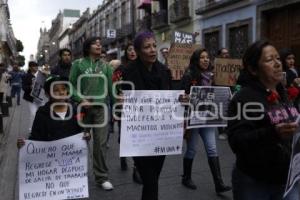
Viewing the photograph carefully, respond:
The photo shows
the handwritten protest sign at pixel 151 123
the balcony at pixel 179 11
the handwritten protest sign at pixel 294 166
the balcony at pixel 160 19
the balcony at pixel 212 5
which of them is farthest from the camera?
the balcony at pixel 160 19

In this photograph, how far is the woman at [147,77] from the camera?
4.30 m

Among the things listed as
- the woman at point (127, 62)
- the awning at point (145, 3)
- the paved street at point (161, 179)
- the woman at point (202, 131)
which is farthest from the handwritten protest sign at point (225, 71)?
the awning at point (145, 3)

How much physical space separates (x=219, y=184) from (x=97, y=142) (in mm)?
1497

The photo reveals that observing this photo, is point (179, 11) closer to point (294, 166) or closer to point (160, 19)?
point (160, 19)

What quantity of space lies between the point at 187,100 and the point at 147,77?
481 millimetres

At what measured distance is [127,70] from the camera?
14.3 feet

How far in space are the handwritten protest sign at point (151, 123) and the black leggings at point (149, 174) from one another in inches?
2.5

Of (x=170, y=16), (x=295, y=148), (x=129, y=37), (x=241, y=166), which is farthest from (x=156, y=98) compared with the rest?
(x=129, y=37)

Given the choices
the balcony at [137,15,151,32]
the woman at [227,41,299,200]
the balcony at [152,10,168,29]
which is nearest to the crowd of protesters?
the woman at [227,41,299,200]

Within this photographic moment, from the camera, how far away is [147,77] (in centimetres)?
437

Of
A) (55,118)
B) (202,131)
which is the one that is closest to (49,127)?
(55,118)

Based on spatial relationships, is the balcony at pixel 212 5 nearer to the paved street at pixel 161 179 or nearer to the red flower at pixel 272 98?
the paved street at pixel 161 179

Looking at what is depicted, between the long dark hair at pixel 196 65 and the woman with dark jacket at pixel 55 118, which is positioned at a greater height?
the long dark hair at pixel 196 65

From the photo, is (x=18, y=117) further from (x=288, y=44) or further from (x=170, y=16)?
(x=170, y=16)
